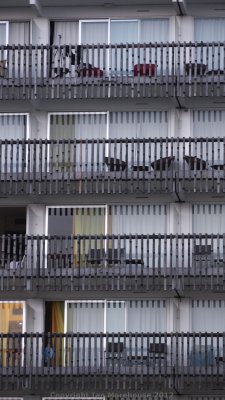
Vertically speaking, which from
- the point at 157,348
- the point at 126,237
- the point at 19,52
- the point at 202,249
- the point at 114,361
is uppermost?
the point at 19,52

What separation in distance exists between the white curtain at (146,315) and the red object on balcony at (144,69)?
6352 millimetres

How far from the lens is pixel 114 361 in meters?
51.5

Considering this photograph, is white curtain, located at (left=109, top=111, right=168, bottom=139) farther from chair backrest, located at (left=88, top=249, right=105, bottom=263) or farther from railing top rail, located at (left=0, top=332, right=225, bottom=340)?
railing top rail, located at (left=0, top=332, right=225, bottom=340)

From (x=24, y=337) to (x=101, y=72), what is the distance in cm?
786

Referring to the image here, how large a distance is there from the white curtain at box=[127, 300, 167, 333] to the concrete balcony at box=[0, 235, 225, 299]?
47 cm

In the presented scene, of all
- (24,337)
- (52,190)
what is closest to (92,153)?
(52,190)

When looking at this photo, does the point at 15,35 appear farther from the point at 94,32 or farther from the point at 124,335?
the point at 124,335

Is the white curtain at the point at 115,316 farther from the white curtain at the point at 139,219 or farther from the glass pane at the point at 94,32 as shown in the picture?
the glass pane at the point at 94,32

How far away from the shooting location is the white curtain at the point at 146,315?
53.3 m

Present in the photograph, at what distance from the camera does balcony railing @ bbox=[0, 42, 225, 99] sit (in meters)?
53.3

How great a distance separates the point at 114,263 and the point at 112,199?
208 centimetres

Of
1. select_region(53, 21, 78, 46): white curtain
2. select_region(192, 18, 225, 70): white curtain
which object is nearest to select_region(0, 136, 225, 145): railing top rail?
select_region(192, 18, 225, 70): white curtain

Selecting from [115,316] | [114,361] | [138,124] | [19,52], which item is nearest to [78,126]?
[138,124]

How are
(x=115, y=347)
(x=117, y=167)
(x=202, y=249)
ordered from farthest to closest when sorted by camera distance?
(x=117, y=167) < (x=202, y=249) < (x=115, y=347)
